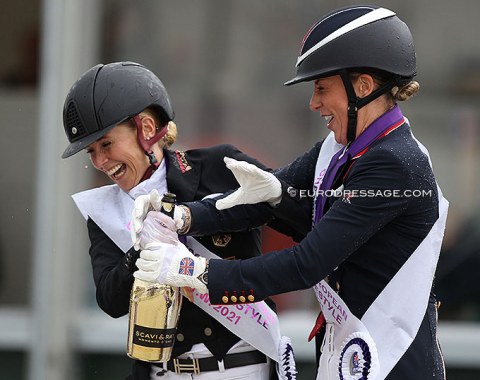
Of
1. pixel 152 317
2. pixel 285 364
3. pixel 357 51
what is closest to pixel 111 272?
pixel 152 317

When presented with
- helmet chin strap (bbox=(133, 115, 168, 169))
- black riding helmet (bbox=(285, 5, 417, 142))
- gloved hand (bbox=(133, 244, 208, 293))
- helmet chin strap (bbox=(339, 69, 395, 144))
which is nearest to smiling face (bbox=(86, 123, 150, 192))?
helmet chin strap (bbox=(133, 115, 168, 169))

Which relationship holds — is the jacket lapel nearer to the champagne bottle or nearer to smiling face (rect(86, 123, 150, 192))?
smiling face (rect(86, 123, 150, 192))

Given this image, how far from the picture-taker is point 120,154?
3617 millimetres

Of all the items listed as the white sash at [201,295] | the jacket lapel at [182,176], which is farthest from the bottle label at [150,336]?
the jacket lapel at [182,176]

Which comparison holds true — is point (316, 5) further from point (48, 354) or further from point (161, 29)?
point (48, 354)

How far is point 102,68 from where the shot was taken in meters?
3.69

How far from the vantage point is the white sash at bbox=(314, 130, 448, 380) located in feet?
10.9

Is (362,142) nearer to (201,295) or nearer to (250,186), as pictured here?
(250,186)

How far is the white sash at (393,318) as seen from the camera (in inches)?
130

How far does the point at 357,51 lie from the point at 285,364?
1184 millimetres

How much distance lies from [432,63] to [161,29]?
5.95 feet

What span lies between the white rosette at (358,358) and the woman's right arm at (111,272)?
741mm

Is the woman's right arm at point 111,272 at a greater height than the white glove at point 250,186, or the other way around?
the white glove at point 250,186

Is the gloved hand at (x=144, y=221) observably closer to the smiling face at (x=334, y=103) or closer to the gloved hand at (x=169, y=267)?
the gloved hand at (x=169, y=267)
